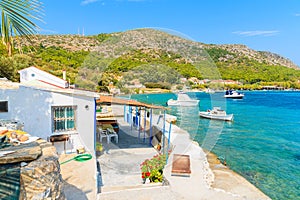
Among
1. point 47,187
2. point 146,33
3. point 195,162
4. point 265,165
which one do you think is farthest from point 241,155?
point 47,187

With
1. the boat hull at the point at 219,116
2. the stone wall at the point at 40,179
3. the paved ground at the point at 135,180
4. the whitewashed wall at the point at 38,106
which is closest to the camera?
the stone wall at the point at 40,179

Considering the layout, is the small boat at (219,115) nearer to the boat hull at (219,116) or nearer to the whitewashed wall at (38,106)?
the boat hull at (219,116)

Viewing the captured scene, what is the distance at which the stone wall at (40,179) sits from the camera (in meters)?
2.46

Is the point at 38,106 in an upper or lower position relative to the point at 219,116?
upper

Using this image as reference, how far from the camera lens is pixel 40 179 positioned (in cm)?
254

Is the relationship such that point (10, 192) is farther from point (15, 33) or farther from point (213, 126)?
point (213, 126)

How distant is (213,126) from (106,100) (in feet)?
59.2

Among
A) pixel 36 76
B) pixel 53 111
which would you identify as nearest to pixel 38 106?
pixel 53 111

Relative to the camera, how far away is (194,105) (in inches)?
844

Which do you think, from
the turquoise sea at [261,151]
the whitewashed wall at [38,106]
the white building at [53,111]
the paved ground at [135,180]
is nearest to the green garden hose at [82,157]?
the paved ground at [135,180]

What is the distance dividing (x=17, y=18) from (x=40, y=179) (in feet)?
5.92

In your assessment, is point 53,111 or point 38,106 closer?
point 38,106

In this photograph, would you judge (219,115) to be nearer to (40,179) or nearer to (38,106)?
(38,106)

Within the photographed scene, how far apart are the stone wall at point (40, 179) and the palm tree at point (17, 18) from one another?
144cm
